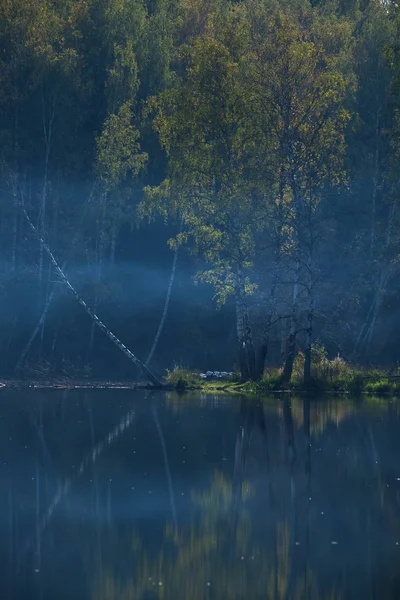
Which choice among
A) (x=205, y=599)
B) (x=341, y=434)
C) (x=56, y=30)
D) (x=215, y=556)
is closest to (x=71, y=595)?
(x=205, y=599)

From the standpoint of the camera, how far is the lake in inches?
352

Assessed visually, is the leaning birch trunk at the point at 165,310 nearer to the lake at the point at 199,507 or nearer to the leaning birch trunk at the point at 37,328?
the leaning birch trunk at the point at 37,328

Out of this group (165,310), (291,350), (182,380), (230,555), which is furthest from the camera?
(165,310)

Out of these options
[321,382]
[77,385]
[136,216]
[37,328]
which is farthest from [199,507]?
[136,216]

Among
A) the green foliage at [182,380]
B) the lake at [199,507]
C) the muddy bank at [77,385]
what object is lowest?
the muddy bank at [77,385]

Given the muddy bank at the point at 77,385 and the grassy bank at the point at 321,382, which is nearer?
the grassy bank at the point at 321,382

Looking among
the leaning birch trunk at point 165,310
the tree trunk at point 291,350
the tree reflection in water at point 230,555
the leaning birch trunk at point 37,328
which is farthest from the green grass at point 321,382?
the tree reflection in water at point 230,555

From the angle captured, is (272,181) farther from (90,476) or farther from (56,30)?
(90,476)

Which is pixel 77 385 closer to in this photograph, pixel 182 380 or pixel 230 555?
pixel 182 380

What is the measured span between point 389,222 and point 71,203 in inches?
468

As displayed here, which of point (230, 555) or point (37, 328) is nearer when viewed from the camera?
point (230, 555)

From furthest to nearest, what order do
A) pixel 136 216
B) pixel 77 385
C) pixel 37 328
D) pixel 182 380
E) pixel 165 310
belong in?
pixel 165 310 → pixel 136 216 → pixel 37 328 → pixel 77 385 → pixel 182 380

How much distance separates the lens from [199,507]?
12.0 metres

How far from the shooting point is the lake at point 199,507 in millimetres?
8938
